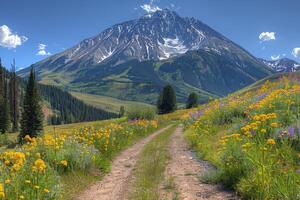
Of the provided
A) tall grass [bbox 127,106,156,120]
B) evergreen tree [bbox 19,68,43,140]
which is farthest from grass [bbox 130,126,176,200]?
evergreen tree [bbox 19,68,43,140]

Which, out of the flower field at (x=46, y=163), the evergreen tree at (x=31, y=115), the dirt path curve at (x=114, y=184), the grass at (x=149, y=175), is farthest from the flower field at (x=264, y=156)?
the evergreen tree at (x=31, y=115)

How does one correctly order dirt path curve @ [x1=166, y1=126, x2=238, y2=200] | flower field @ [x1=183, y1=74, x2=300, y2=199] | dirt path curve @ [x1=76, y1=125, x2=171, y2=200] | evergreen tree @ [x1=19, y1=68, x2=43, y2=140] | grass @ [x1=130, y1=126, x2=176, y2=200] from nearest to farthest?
1. flower field @ [x1=183, y1=74, x2=300, y2=199]
2. dirt path curve @ [x1=166, y1=126, x2=238, y2=200]
3. grass @ [x1=130, y1=126, x2=176, y2=200]
4. dirt path curve @ [x1=76, y1=125, x2=171, y2=200]
5. evergreen tree @ [x1=19, y1=68, x2=43, y2=140]

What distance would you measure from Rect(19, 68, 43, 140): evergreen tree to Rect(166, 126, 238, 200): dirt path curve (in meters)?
44.2

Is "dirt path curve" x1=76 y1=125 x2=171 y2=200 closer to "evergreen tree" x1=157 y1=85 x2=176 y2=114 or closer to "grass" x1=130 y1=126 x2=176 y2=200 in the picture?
"grass" x1=130 y1=126 x2=176 y2=200

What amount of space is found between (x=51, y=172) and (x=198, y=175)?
401 cm

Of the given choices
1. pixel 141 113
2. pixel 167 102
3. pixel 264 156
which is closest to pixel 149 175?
pixel 264 156

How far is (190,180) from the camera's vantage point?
379 inches

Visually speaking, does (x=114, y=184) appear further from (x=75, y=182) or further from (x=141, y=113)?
(x=141, y=113)

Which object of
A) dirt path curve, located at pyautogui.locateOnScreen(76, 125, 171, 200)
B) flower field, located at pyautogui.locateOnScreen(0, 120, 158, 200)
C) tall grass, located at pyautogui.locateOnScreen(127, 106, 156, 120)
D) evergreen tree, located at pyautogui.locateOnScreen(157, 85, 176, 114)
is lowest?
dirt path curve, located at pyautogui.locateOnScreen(76, 125, 171, 200)

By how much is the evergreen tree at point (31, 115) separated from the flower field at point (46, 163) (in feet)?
129

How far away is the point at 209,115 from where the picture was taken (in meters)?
20.6

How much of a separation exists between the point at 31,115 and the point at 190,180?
49.4 metres

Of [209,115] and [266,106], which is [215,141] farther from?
[209,115]

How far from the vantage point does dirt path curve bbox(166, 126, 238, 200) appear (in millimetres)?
8109
